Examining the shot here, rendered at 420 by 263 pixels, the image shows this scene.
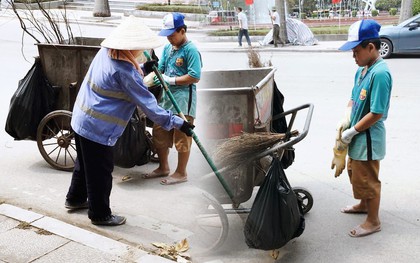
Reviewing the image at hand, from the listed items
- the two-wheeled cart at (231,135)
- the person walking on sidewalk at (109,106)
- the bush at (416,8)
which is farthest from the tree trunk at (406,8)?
the person walking on sidewalk at (109,106)

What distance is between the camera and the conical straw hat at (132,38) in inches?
132

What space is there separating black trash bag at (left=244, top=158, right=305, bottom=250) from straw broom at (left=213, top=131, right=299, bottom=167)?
17cm

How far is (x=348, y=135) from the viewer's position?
3.49 meters

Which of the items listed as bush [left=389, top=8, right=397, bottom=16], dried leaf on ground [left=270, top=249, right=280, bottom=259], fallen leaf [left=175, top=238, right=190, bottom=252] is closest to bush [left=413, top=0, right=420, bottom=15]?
bush [left=389, top=8, right=397, bottom=16]

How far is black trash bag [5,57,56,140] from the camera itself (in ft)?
15.8

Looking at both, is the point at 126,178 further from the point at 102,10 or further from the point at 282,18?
the point at 102,10

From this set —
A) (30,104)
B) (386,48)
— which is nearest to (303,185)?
(30,104)

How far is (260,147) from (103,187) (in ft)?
3.92

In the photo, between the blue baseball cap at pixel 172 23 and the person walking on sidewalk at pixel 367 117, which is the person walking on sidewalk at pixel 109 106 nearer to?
the blue baseball cap at pixel 172 23

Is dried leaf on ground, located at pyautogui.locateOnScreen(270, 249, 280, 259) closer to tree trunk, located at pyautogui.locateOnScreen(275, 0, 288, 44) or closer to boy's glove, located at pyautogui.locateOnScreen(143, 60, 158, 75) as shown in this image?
boy's glove, located at pyautogui.locateOnScreen(143, 60, 158, 75)

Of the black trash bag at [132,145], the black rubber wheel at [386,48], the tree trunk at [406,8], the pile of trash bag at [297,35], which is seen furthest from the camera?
the pile of trash bag at [297,35]

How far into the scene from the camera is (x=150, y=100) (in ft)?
11.2

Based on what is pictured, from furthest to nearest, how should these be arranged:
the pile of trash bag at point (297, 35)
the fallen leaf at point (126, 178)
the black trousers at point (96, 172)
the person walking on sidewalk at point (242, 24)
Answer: the pile of trash bag at point (297, 35) → the person walking on sidewalk at point (242, 24) → the fallen leaf at point (126, 178) → the black trousers at point (96, 172)

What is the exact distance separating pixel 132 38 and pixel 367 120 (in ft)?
5.37
